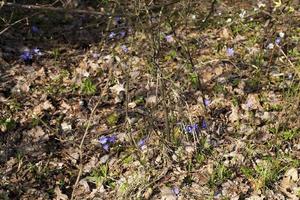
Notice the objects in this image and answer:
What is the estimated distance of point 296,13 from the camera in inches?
233

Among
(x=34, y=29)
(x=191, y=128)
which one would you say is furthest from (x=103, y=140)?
(x=34, y=29)

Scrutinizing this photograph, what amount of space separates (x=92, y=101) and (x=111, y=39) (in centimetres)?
121

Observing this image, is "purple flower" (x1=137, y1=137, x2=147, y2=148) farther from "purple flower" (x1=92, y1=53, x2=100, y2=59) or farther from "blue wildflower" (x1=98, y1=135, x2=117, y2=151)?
"purple flower" (x1=92, y1=53, x2=100, y2=59)

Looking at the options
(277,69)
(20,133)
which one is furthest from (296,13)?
(20,133)

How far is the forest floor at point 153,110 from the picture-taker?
390 cm

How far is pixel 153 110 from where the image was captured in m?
4.36

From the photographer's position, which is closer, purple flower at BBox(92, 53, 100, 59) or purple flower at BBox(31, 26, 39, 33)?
purple flower at BBox(92, 53, 100, 59)

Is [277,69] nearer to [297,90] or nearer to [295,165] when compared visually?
[297,90]

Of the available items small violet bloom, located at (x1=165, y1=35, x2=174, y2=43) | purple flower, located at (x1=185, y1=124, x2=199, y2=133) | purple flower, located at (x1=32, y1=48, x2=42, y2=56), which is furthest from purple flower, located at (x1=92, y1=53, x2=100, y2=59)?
purple flower, located at (x1=185, y1=124, x2=199, y2=133)

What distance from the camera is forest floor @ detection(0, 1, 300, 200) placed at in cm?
390

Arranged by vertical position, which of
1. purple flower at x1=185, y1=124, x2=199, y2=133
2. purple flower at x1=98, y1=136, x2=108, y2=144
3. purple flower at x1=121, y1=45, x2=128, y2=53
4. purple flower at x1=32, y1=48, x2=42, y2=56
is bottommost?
purple flower at x1=98, y1=136, x2=108, y2=144

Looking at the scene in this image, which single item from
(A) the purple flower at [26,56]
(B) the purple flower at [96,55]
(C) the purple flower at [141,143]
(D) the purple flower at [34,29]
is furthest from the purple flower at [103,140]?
(D) the purple flower at [34,29]

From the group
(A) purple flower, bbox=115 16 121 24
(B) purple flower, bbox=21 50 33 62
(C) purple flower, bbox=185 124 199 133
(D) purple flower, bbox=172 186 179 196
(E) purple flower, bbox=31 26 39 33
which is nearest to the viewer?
(D) purple flower, bbox=172 186 179 196

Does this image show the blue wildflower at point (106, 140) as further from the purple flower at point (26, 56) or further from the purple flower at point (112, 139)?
the purple flower at point (26, 56)
